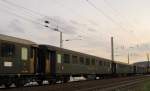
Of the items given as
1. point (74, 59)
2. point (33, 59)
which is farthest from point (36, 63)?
point (74, 59)

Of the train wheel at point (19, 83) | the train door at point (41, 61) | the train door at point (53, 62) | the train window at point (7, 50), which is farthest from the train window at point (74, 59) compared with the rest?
the train window at point (7, 50)

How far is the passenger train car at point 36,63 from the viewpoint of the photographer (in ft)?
74.0

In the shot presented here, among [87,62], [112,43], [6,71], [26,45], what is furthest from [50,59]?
[112,43]

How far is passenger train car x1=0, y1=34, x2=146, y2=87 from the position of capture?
74.0ft

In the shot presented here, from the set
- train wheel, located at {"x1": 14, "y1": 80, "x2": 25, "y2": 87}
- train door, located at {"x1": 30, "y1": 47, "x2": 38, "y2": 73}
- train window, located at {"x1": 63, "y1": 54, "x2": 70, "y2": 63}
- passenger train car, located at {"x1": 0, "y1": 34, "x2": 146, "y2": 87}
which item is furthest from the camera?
train window, located at {"x1": 63, "y1": 54, "x2": 70, "y2": 63}

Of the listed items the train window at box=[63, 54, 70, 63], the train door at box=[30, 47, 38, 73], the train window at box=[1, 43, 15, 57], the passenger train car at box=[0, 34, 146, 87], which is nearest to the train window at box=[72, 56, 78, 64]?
the passenger train car at box=[0, 34, 146, 87]

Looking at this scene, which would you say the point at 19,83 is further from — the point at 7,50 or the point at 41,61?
the point at 41,61

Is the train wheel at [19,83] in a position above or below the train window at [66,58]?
below

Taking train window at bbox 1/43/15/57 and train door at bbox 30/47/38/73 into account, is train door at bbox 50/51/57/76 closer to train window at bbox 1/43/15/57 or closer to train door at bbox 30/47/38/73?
train door at bbox 30/47/38/73

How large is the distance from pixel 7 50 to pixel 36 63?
16.6 ft

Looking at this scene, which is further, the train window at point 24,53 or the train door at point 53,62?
the train door at point 53,62

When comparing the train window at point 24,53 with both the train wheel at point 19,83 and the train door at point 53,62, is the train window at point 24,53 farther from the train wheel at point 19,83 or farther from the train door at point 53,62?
the train door at point 53,62

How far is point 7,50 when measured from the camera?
22.3 meters

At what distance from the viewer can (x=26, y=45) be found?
24.9m
